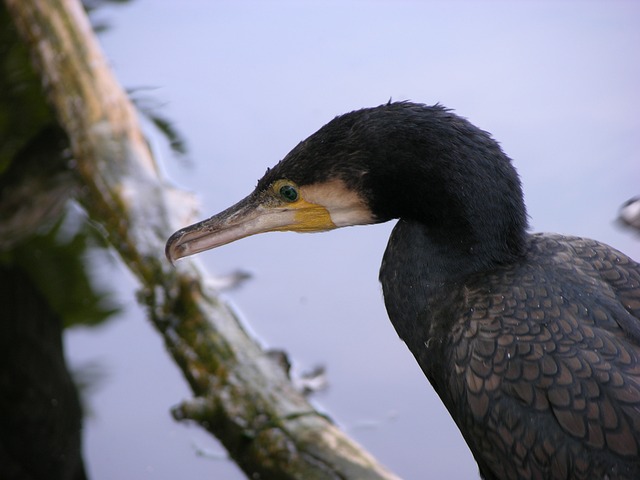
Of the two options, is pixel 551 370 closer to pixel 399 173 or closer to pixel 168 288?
pixel 399 173

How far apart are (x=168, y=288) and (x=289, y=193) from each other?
1.69 meters

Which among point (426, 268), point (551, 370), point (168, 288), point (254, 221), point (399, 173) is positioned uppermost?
point (399, 173)

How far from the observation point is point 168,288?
4.55 metres

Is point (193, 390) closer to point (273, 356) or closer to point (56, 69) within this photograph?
point (273, 356)

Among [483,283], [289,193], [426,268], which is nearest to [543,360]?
[483,283]

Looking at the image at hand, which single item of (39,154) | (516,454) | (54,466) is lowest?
(54,466)

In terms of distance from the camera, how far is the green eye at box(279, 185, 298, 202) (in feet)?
9.87

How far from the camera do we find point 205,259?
536 centimetres

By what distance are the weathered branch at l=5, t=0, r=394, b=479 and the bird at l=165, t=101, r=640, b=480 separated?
85 centimetres

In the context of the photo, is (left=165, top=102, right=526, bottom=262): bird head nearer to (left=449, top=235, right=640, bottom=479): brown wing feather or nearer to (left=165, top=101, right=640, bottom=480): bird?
(left=165, top=101, right=640, bottom=480): bird

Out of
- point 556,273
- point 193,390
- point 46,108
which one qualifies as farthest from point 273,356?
point 46,108

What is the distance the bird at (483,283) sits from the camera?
8.51ft

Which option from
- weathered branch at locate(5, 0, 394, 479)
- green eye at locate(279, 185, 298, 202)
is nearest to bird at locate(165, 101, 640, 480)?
green eye at locate(279, 185, 298, 202)

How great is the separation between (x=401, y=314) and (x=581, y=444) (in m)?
0.69
